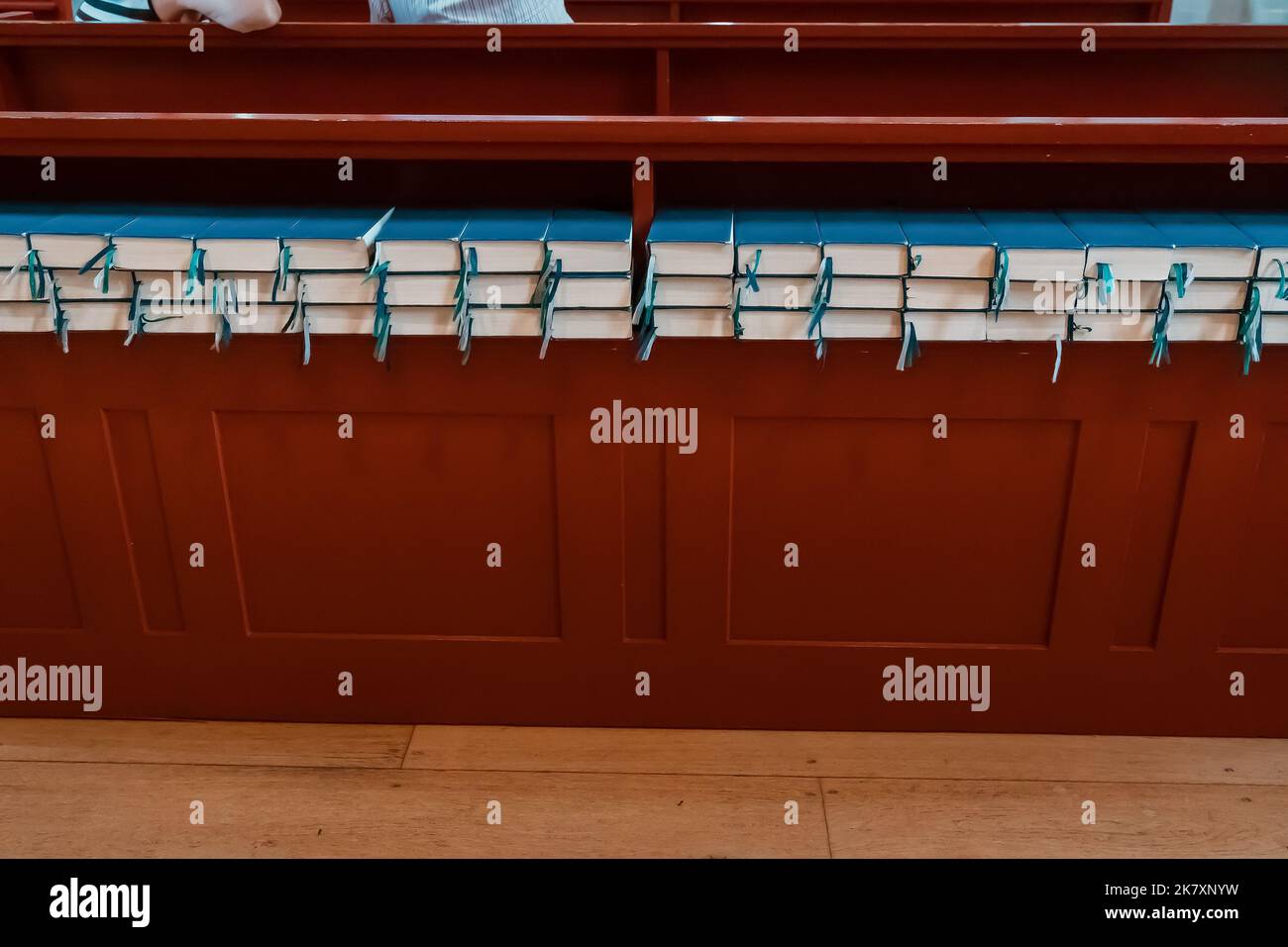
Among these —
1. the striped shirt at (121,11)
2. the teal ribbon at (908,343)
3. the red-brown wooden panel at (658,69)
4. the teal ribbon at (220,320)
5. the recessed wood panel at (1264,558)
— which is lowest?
the recessed wood panel at (1264,558)

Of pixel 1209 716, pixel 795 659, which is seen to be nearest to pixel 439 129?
pixel 795 659

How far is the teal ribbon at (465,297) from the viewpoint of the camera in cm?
161

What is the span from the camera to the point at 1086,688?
1.98 metres

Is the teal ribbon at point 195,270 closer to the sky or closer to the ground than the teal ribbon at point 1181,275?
closer to the sky

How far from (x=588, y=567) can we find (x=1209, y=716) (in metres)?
1.18

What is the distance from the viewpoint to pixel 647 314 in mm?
1645

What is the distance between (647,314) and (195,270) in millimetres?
679

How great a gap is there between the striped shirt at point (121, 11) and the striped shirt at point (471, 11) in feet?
1.57

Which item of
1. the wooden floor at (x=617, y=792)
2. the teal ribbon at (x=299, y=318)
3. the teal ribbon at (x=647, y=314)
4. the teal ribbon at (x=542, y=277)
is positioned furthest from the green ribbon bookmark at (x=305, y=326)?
the wooden floor at (x=617, y=792)

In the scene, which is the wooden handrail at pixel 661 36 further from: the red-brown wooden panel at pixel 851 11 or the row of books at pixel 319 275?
the red-brown wooden panel at pixel 851 11

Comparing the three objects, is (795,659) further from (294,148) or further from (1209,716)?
(294,148)

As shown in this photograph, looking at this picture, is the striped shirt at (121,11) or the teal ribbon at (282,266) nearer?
the teal ribbon at (282,266)

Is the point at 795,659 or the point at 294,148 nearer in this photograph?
the point at 294,148

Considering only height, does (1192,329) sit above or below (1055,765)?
above
